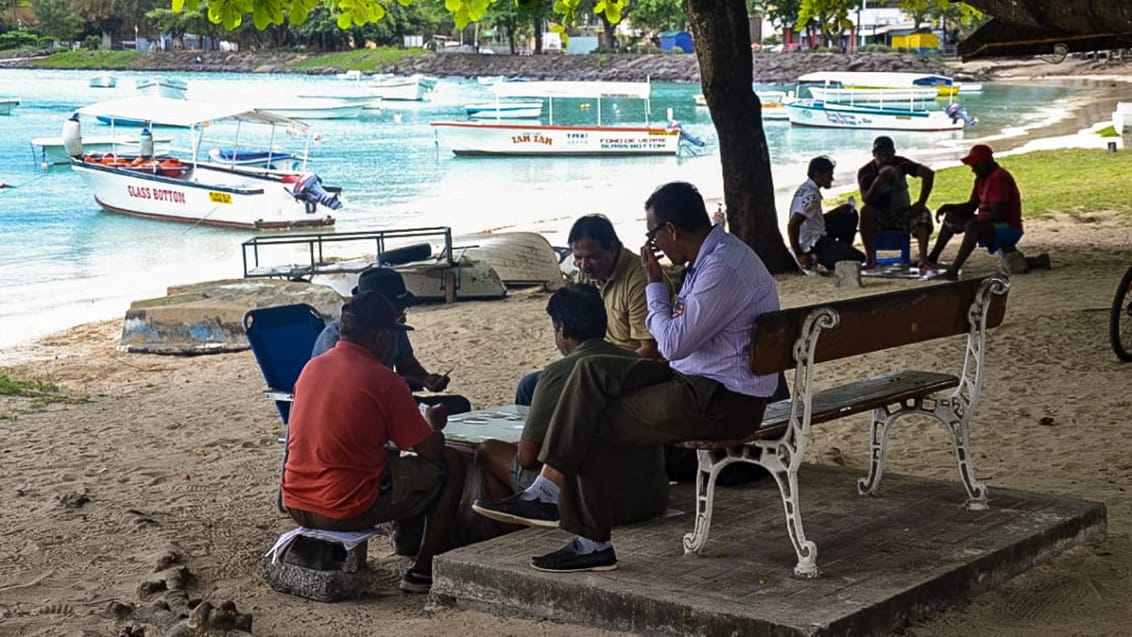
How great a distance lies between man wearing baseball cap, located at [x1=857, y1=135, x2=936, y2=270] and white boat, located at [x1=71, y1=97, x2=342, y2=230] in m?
16.8

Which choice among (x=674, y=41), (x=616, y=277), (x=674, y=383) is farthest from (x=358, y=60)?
(x=674, y=383)

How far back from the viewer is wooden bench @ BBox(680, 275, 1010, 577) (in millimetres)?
4535

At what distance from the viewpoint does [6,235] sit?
30.5m

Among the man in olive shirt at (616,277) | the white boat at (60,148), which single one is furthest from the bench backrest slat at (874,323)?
the white boat at (60,148)

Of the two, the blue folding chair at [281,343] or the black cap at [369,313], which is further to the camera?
the blue folding chair at [281,343]

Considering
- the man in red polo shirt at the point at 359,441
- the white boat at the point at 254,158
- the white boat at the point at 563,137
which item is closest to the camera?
the man in red polo shirt at the point at 359,441

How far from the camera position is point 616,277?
21.0ft

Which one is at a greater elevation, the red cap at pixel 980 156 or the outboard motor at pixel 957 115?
the red cap at pixel 980 156

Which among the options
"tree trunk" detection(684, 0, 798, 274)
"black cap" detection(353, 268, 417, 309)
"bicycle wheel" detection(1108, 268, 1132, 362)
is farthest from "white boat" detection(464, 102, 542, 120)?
"black cap" detection(353, 268, 417, 309)

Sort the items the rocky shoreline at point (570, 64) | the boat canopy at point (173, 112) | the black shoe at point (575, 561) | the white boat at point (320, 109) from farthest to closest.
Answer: the rocky shoreline at point (570, 64) < the white boat at point (320, 109) < the boat canopy at point (173, 112) < the black shoe at point (575, 561)

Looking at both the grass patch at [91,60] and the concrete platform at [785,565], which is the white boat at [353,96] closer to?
the grass patch at [91,60]

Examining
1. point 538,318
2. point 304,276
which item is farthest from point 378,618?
point 304,276

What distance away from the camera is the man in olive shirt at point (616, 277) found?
6262 mm

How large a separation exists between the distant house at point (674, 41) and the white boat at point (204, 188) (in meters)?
80.5
